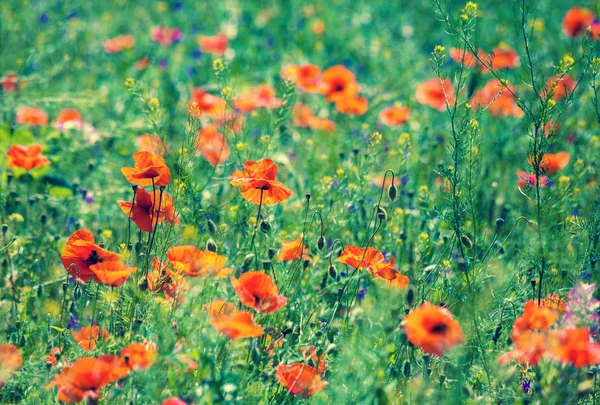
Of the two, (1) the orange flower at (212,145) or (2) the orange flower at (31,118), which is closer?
(1) the orange flower at (212,145)

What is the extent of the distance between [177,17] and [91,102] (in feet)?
7.53

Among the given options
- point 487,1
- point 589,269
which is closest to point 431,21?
point 487,1

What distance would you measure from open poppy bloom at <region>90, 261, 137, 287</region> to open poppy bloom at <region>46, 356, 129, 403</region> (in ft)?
0.78

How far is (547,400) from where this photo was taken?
5.69 ft

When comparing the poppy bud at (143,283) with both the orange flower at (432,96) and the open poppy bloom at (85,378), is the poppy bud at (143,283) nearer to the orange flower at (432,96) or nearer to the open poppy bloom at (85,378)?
the open poppy bloom at (85,378)

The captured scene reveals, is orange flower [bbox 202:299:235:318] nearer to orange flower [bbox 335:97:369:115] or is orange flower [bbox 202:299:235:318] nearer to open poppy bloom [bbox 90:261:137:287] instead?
Answer: open poppy bloom [bbox 90:261:137:287]

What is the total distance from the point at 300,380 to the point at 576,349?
688mm

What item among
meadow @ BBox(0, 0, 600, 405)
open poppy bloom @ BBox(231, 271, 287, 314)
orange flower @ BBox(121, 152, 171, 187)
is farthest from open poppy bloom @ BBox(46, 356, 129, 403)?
orange flower @ BBox(121, 152, 171, 187)

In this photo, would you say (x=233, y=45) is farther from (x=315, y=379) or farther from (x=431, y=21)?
(x=315, y=379)

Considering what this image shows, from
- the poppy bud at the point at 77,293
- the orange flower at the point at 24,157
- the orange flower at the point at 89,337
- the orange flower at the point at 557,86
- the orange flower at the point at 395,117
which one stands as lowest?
the orange flower at the point at 89,337

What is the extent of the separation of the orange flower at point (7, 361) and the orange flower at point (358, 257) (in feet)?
2.98

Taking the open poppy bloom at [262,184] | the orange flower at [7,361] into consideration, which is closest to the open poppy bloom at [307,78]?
the open poppy bloom at [262,184]

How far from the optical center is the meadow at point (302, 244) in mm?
1866

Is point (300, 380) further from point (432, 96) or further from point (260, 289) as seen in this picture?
point (432, 96)
